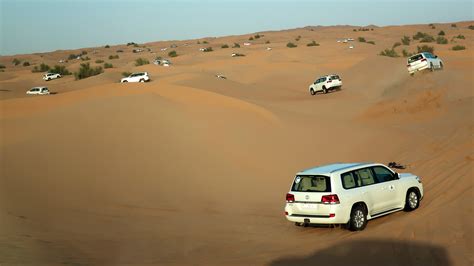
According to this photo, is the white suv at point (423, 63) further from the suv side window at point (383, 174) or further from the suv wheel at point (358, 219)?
the suv wheel at point (358, 219)

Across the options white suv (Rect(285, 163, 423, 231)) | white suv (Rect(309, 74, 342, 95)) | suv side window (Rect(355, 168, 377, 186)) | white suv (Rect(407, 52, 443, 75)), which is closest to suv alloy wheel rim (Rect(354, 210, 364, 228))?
white suv (Rect(285, 163, 423, 231))

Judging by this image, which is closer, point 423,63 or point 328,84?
point 423,63

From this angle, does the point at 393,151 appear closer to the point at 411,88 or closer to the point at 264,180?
the point at 264,180

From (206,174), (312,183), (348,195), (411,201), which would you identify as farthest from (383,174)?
(206,174)

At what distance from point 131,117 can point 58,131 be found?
11.5ft

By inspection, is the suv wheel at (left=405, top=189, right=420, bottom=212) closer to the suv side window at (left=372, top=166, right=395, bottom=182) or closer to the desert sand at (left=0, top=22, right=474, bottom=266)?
the desert sand at (left=0, top=22, right=474, bottom=266)

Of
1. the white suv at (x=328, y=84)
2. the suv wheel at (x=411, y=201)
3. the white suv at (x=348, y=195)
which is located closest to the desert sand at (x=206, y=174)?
the suv wheel at (x=411, y=201)

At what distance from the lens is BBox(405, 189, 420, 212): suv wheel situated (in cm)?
1456

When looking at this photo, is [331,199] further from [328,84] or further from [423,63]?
[328,84]

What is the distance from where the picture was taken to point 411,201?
14641mm

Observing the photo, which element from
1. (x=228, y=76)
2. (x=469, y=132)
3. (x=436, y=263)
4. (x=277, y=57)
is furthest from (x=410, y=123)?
(x=277, y=57)

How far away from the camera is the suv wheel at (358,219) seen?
43.3ft

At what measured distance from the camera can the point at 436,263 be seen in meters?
10.1

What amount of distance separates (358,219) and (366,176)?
125cm
